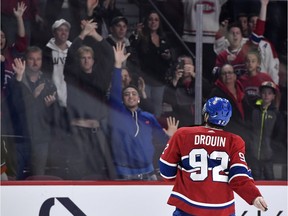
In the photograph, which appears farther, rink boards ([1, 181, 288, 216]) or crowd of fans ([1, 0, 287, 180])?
crowd of fans ([1, 0, 287, 180])

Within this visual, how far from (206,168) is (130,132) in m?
1.52

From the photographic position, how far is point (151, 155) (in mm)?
6281

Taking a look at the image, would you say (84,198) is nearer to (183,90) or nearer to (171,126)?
(171,126)

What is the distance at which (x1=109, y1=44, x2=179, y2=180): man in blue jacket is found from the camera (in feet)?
20.4

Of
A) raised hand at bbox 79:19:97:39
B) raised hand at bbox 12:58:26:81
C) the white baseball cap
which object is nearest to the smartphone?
raised hand at bbox 79:19:97:39

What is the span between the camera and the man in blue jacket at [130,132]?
20.4 feet

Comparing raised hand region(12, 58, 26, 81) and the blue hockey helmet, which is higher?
raised hand region(12, 58, 26, 81)

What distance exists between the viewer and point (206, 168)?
15.7 feet

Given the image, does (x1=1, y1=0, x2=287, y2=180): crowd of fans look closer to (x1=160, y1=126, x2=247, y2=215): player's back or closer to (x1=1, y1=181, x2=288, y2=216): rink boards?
(x1=1, y1=181, x2=288, y2=216): rink boards

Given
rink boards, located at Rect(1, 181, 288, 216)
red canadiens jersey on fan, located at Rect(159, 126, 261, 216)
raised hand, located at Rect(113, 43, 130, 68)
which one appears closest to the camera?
red canadiens jersey on fan, located at Rect(159, 126, 261, 216)

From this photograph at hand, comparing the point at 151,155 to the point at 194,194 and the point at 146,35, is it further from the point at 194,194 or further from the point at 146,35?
the point at 194,194

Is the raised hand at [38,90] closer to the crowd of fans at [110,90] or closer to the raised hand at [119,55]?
the crowd of fans at [110,90]

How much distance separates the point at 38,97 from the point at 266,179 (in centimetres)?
166

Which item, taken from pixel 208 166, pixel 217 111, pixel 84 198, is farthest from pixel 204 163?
pixel 84 198
